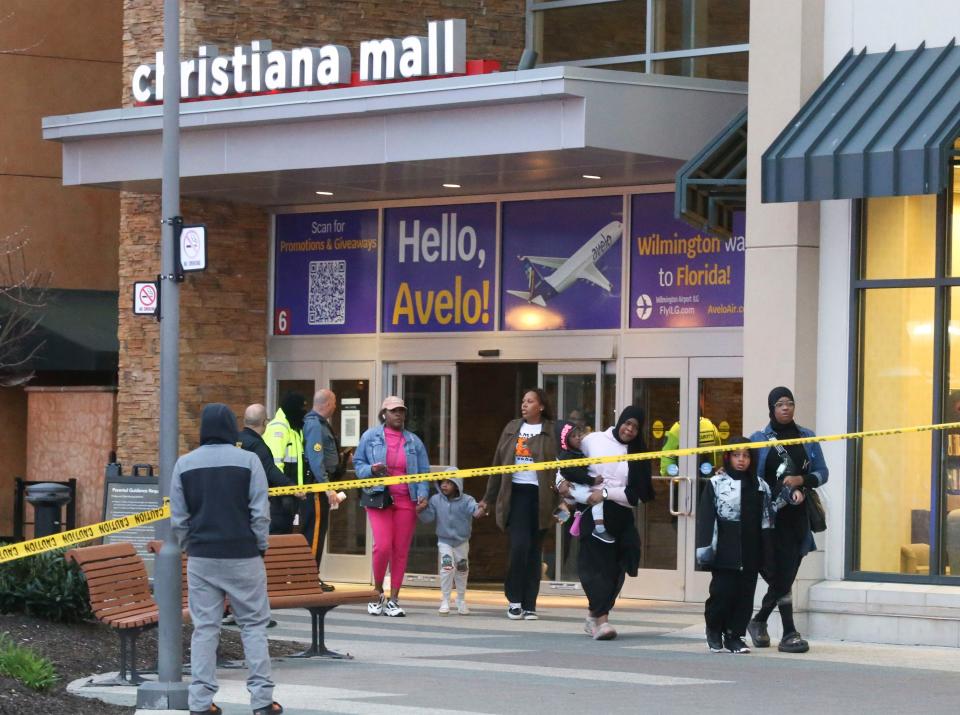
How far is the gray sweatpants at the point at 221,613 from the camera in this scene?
9.85m

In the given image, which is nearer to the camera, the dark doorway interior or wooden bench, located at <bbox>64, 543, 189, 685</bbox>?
wooden bench, located at <bbox>64, 543, 189, 685</bbox>

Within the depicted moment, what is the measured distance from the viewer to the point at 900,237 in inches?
568

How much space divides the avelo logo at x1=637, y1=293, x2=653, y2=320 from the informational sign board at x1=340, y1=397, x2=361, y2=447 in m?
3.82

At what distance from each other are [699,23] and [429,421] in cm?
520

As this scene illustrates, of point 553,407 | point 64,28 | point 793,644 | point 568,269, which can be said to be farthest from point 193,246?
point 64,28

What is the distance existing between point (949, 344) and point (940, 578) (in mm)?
1793

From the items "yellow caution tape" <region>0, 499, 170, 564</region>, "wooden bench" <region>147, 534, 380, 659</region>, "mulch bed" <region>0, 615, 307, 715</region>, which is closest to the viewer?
"yellow caution tape" <region>0, 499, 170, 564</region>

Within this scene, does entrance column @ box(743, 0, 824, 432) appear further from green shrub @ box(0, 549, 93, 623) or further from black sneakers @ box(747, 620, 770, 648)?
green shrub @ box(0, 549, 93, 623)

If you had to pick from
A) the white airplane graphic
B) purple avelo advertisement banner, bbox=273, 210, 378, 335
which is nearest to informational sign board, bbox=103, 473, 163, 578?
purple avelo advertisement banner, bbox=273, 210, 378, 335

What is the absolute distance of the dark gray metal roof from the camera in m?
13.5

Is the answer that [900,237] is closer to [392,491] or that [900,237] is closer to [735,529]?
[735,529]

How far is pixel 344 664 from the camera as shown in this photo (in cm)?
1261

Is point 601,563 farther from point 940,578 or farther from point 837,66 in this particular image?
point 837,66

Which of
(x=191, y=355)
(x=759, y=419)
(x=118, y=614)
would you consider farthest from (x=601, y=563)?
(x=191, y=355)
